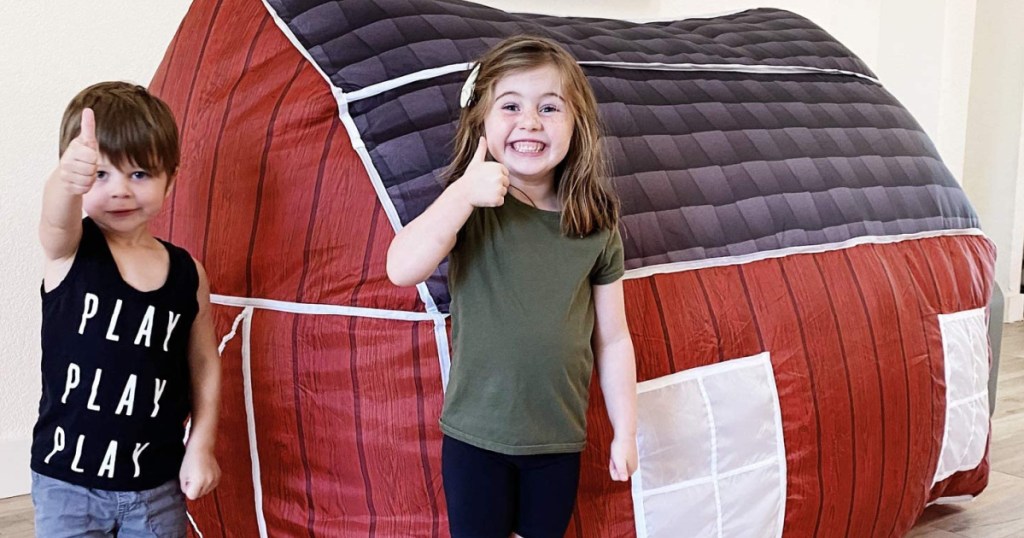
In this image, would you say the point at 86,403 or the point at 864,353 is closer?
the point at 86,403

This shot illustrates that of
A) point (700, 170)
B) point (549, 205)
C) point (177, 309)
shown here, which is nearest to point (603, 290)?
point (549, 205)

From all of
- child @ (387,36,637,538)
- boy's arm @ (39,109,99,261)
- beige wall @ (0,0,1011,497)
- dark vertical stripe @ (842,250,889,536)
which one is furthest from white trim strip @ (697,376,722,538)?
beige wall @ (0,0,1011,497)

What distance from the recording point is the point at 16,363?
2.04 m

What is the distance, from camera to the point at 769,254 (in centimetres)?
153

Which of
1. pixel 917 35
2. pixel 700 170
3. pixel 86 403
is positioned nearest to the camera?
pixel 86 403

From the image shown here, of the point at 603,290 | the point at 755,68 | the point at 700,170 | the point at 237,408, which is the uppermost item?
the point at 755,68

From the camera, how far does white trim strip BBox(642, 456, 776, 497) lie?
1.31 meters

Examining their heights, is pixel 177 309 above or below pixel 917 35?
below

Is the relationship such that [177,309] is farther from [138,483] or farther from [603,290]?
[603,290]

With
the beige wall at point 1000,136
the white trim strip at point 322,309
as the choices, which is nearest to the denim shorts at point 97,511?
the white trim strip at point 322,309

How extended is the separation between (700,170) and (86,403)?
0.92m

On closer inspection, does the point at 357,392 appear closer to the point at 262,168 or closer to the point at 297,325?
the point at 297,325

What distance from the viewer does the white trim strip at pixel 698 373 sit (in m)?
1.31

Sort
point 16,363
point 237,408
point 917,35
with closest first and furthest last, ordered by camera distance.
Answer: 1. point 237,408
2. point 16,363
3. point 917,35
